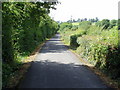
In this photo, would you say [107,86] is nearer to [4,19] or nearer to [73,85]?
[73,85]

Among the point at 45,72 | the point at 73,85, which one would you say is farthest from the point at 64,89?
the point at 45,72

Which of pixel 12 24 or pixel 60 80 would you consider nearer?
pixel 60 80

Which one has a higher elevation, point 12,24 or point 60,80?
point 12,24

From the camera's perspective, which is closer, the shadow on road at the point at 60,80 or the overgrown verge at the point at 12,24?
the shadow on road at the point at 60,80

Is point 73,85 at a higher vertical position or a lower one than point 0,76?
lower

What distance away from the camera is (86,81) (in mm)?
9141

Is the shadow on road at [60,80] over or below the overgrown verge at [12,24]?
below

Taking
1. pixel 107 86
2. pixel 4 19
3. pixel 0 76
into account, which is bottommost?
pixel 107 86

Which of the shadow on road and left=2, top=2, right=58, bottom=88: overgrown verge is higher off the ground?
left=2, top=2, right=58, bottom=88: overgrown verge

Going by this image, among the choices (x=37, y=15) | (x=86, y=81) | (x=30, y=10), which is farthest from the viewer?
(x=37, y=15)

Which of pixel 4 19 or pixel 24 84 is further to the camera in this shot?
pixel 4 19

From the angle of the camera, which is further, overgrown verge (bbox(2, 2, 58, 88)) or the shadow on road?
overgrown verge (bbox(2, 2, 58, 88))

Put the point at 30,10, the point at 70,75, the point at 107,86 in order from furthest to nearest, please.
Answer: the point at 30,10, the point at 70,75, the point at 107,86

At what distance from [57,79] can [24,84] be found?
179cm
